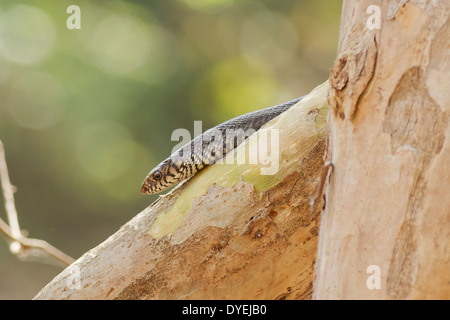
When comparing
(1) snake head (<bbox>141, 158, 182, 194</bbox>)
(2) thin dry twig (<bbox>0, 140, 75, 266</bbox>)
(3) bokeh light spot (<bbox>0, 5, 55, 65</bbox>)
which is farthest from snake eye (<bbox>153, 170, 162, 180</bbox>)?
(3) bokeh light spot (<bbox>0, 5, 55, 65</bbox>)

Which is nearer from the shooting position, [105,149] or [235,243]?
[235,243]

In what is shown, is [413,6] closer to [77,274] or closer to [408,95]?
[408,95]

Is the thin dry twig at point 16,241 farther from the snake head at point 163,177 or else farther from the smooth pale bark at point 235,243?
the smooth pale bark at point 235,243

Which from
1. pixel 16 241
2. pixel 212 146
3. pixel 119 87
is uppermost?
pixel 119 87

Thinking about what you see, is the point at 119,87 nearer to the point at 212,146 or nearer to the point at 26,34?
the point at 26,34

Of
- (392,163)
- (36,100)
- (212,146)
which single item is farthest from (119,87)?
(392,163)
